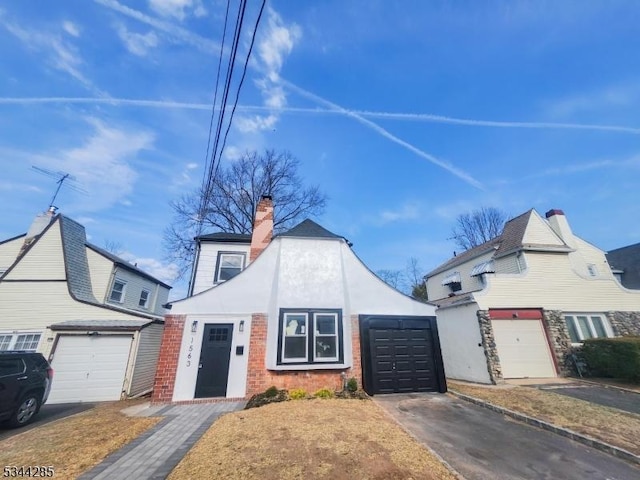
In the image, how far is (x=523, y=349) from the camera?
12227 millimetres

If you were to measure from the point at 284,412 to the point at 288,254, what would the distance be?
17.1 ft

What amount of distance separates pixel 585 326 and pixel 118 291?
86.9 feet

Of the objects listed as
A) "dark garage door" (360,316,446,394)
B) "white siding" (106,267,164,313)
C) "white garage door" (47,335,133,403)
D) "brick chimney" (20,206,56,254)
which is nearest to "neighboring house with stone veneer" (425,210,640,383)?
"dark garage door" (360,316,446,394)

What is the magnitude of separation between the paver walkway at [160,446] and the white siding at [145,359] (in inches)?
192

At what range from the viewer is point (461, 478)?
148 inches

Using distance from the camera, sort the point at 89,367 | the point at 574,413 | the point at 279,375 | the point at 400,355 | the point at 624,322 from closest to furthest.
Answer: the point at 574,413 < the point at 279,375 < the point at 400,355 < the point at 89,367 < the point at 624,322

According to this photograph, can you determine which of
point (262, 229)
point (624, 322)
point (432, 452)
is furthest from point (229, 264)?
point (624, 322)

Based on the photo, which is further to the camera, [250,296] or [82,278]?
[82,278]

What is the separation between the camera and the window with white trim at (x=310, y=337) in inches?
348

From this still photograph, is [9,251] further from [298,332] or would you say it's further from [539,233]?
[539,233]

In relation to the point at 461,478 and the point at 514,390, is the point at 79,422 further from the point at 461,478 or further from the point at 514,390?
the point at 514,390

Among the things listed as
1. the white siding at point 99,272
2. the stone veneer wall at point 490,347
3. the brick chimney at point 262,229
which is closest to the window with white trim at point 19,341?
the white siding at point 99,272

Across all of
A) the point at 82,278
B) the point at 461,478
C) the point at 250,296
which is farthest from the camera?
the point at 82,278

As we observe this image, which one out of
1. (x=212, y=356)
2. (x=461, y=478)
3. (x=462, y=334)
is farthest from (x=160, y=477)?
(x=462, y=334)
